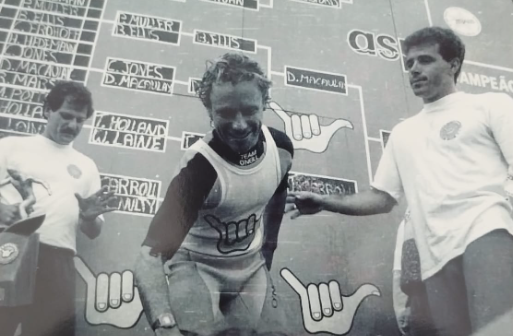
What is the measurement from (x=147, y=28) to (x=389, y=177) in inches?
53.8

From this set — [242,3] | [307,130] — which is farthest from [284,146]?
[242,3]

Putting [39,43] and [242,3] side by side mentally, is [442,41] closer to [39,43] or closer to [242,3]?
[242,3]

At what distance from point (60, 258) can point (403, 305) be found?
4.54 ft

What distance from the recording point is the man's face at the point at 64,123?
2.42m

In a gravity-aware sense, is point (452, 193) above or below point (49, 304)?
above

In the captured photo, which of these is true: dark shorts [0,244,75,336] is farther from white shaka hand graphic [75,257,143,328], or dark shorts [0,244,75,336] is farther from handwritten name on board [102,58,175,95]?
handwritten name on board [102,58,175,95]

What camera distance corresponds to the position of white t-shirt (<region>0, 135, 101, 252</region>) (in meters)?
2.24

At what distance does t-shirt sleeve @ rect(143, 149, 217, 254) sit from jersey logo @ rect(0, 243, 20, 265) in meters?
0.48

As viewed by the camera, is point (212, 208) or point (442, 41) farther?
point (442, 41)

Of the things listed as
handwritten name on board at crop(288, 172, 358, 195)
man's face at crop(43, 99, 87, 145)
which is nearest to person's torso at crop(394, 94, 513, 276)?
handwritten name on board at crop(288, 172, 358, 195)

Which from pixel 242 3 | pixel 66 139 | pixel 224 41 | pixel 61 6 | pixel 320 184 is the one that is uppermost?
pixel 242 3

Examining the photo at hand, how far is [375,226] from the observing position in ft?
8.14

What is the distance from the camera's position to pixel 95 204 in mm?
2332

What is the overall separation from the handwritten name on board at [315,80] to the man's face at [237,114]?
0.36 metres
